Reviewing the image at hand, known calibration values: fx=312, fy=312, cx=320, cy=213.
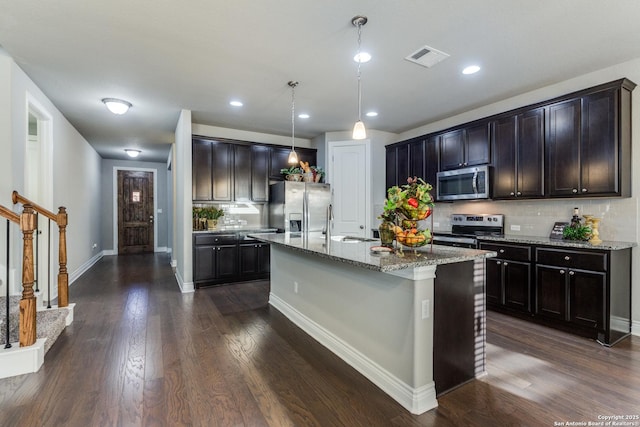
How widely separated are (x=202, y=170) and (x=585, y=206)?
5.22m

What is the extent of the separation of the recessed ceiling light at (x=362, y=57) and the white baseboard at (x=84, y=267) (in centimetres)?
552

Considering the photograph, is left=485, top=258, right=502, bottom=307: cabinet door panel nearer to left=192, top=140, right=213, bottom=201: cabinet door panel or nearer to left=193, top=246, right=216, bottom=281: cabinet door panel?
left=193, top=246, right=216, bottom=281: cabinet door panel

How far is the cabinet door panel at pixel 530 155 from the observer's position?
353cm

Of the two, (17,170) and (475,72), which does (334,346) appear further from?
(17,170)

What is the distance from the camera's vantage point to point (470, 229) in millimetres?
4492

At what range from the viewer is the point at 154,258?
7.84m

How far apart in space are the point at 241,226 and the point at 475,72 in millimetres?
4490

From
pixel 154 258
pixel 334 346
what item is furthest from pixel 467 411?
pixel 154 258

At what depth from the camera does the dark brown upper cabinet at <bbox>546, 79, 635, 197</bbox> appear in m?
2.96

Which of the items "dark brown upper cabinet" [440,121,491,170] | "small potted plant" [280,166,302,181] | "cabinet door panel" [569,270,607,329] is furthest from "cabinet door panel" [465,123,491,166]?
"small potted plant" [280,166,302,181]

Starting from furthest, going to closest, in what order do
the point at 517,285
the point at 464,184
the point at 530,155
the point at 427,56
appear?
the point at 464,184 → the point at 530,155 → the point at 517,285 → the point at 427,56

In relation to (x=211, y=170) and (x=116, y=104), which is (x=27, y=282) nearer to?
(x=116, y=104)

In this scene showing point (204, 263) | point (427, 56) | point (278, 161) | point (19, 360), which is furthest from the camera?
point (278, 161)

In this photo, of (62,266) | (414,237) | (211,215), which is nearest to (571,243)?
(414,237)
